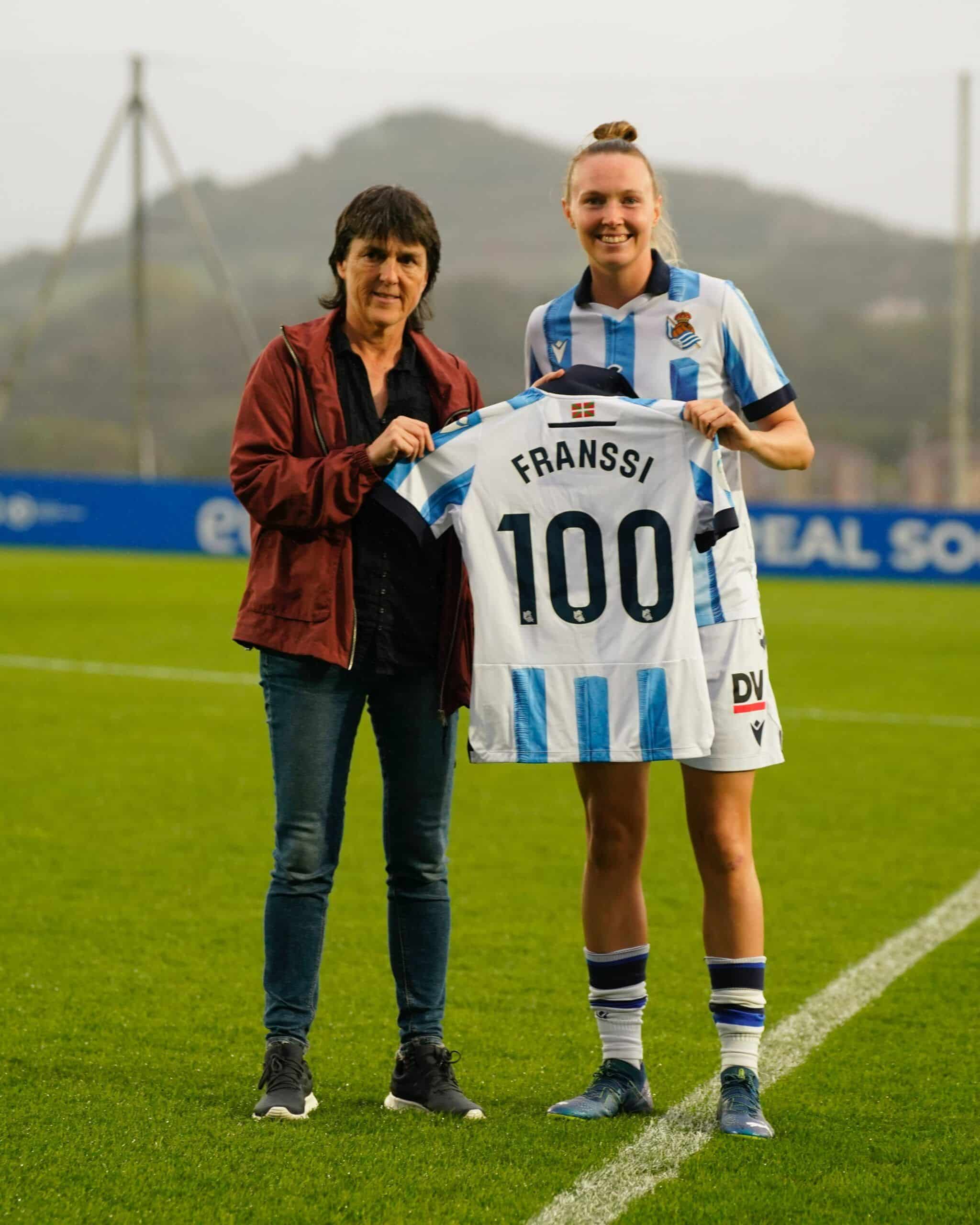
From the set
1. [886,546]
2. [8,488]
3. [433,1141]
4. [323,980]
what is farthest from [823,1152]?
[8,488]

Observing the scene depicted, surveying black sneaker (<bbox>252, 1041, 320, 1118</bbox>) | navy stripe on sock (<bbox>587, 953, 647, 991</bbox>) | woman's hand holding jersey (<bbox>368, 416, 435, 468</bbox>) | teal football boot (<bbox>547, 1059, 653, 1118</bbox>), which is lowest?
teal football boot (<bbox>547, 1059, 653, 1118</bbox>)

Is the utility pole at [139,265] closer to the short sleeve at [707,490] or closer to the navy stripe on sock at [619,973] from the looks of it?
the navy stripe on sock at [619,973]

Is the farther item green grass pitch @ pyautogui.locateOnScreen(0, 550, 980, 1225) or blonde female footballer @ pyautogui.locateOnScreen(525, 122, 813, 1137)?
blonde female footballer @ pyautogui.locateOnScreen(525, 122, 813, 1137)

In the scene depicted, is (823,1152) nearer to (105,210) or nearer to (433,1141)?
(433,1141)

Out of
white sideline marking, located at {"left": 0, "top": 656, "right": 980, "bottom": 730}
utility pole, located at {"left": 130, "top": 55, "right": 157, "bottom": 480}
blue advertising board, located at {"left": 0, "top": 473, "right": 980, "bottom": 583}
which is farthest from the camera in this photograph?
utility pole, located at {"left": 130, "top": 55, "right": 157, "bottom": 480}

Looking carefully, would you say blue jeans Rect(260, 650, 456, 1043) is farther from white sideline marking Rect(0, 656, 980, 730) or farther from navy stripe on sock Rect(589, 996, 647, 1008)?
white sideline marking Rect(0, 656, 980, 730)

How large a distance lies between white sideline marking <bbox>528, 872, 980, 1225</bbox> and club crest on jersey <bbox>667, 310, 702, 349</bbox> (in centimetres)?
149

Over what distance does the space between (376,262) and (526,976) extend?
2042 millimetres

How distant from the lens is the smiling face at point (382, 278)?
3129 millimetres

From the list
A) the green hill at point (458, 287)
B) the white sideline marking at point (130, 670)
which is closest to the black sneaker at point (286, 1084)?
the white sideline marking at point (130, 670)

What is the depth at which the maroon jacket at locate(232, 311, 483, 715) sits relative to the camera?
3045 millimetres

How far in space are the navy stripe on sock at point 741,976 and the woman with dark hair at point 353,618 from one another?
21.2 inches

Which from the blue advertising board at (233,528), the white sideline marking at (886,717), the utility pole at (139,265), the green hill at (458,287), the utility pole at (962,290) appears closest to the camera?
the white sideline marking at (886,717)

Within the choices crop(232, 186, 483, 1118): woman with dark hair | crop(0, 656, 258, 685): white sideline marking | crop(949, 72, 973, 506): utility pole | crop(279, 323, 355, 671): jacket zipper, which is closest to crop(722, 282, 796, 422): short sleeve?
crop(232, 186, 483, 1118): woman with dark hair
